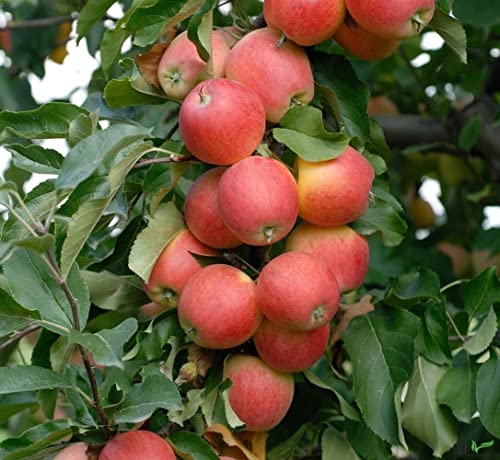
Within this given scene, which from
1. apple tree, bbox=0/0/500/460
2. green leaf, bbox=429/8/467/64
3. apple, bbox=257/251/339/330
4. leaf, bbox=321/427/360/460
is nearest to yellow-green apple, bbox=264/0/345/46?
apple tree, bbox=0/0/500/460

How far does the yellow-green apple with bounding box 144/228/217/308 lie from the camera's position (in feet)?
3.22

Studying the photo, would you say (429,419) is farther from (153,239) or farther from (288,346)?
(153,239)

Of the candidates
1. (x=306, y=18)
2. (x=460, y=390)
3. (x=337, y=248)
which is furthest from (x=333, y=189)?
(x=460, y=390)

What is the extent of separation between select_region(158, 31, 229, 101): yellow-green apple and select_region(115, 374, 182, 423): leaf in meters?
0.30

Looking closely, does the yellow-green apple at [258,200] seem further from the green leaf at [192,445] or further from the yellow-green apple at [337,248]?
the green leaf at [192,445]

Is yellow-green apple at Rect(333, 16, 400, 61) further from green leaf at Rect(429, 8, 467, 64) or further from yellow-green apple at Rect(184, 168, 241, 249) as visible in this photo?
yellow-green apple at Rect(184, 168, 241, 249)

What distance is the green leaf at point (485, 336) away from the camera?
1.03m

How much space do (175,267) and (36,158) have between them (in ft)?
0.62

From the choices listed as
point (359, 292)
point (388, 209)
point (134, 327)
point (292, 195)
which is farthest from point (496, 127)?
point (134, 327)

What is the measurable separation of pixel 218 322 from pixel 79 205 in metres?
0.18

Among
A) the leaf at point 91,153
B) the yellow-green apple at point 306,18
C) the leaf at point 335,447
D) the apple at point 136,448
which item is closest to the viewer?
the leaf at point 91,153

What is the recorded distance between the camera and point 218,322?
3.03 feet

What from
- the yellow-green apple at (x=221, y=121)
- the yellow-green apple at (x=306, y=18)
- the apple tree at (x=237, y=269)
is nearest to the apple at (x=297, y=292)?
the apple tree at (x=237, y=269)

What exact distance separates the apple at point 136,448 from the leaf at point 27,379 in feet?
0.25
